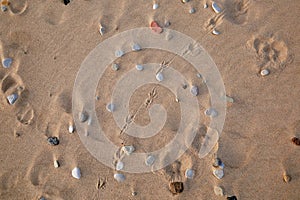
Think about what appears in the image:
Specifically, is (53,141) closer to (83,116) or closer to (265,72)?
(83,116)

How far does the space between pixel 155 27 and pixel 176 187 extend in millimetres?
1907

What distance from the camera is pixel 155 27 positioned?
364 centimetres

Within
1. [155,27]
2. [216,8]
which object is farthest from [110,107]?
[216,8]

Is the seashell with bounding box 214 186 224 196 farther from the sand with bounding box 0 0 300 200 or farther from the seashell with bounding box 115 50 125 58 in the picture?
the seashell with bounding box 115 50 125 58

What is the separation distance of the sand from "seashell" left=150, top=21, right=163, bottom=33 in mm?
75

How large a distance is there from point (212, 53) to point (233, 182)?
151 centimetres

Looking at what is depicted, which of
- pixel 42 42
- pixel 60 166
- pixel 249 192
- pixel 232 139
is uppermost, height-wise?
pixel 42 42

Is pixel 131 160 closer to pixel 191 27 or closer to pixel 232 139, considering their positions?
pixel 232 139

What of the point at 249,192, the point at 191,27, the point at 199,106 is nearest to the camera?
the point at 249,192

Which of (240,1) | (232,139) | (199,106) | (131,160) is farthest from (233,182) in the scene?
(240,1)

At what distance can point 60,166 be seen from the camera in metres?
3.25

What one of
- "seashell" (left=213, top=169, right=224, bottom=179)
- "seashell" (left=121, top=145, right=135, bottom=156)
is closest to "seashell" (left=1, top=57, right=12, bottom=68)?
"seashell" (left=121, top=145, right=135, bottom=156)

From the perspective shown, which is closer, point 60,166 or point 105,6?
point 60,166

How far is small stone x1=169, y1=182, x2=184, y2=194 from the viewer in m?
3.16
